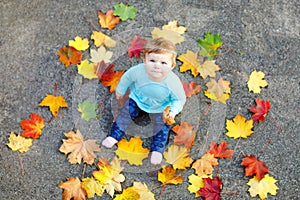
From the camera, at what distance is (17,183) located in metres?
2.80

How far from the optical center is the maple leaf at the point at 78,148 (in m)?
2.87

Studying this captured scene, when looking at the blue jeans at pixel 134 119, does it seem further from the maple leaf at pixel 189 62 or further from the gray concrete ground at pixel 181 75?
the maple leaf at pixel 189 62

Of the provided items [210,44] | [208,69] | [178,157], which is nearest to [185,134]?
[178,157]

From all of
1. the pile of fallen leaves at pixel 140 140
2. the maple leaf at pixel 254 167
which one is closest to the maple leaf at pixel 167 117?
the pile of fallen leaves at pixel 140 140

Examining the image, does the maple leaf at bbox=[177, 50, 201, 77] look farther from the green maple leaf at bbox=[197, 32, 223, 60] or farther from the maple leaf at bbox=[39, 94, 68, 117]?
the maple leaf at bbox=[39, 94, 68, 117]

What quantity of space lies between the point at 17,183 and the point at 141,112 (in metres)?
0.86

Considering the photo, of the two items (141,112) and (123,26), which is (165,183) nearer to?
(141,112)

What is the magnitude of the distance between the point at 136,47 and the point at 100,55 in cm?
26

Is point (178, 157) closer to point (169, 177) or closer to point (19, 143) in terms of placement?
point (169, 177)

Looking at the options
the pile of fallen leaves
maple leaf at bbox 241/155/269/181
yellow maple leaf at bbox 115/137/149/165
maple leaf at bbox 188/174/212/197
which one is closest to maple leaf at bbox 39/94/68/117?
the pile of fallen leaves

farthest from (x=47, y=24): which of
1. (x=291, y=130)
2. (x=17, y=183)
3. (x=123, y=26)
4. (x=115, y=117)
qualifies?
(x=291, y=130)

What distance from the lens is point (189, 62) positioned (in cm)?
326

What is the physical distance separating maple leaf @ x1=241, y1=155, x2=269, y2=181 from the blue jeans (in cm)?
50

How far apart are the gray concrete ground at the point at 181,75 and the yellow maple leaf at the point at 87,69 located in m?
0.05
